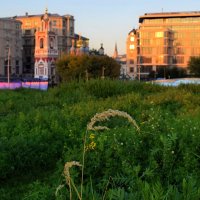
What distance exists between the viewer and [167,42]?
113 metres

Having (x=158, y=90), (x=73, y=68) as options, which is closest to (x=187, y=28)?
(x=73, y=68)

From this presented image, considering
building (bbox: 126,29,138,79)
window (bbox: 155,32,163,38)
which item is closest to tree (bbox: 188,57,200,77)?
window (bbox: 155,32,163,38)

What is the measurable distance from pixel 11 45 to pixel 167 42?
38.6 meters

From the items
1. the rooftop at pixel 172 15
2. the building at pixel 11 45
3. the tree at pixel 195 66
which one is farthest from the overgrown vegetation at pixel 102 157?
the rooftop at pixel 172 15

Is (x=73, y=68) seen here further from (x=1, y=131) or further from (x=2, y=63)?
(x=1, y=131)

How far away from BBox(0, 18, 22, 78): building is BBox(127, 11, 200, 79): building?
28.1 m

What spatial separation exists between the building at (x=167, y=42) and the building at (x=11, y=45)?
28080 mm

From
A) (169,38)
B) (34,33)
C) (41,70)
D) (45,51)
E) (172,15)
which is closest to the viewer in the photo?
(45,51)

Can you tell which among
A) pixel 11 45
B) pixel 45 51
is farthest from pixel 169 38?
pixel 11 45

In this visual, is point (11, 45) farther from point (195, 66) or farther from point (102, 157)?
point (102, 157)

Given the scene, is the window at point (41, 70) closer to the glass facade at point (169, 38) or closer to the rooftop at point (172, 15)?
the glass facade at point (169, 38)

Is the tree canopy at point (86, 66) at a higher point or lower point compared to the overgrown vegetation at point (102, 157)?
higher

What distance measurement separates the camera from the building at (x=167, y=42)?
11375 centimetres

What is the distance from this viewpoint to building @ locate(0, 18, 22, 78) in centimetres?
11162
